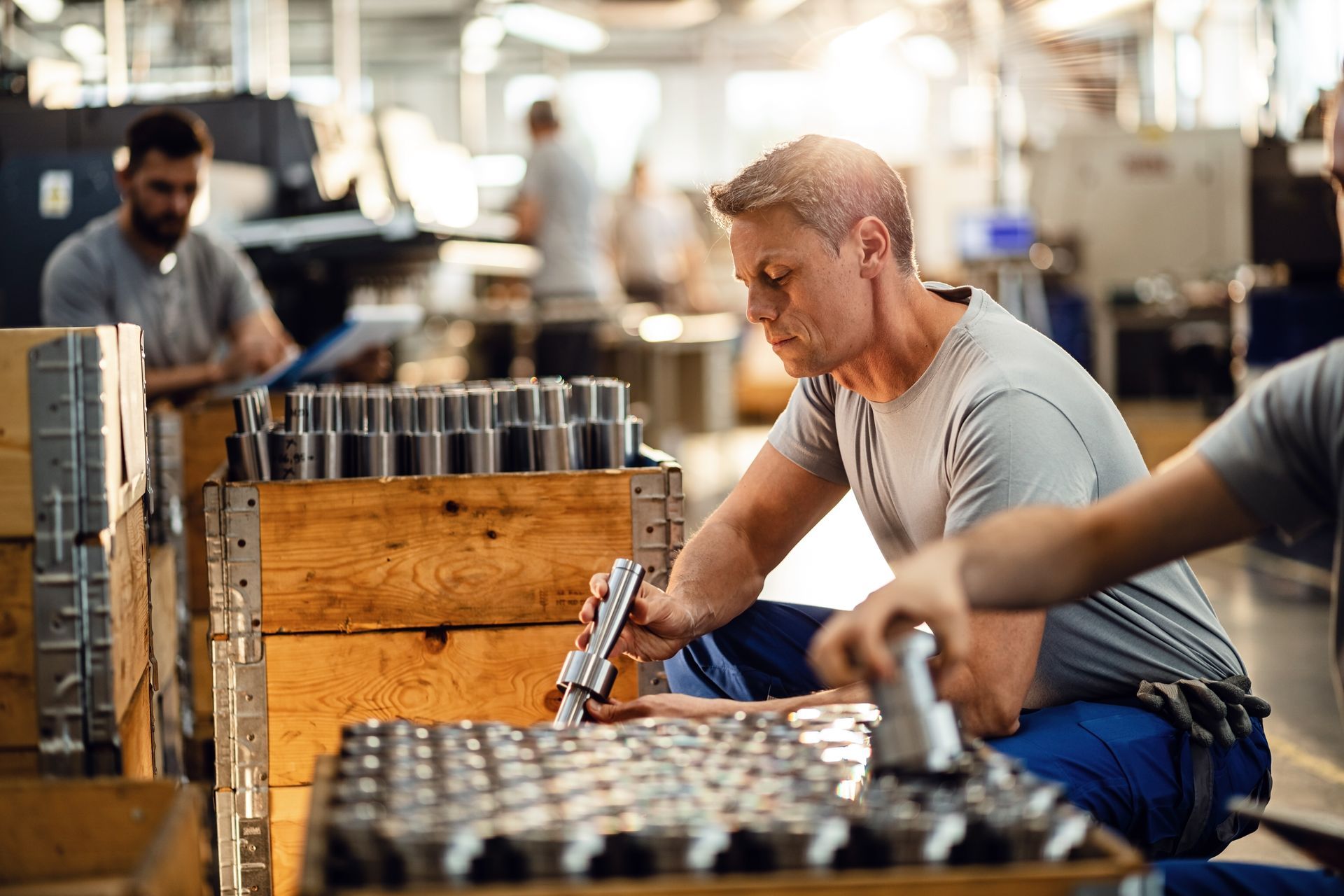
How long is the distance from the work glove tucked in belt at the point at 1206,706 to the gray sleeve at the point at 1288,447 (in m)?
0.67

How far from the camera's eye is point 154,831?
1406 mm

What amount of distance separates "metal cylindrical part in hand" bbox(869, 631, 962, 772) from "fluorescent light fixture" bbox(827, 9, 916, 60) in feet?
36.3

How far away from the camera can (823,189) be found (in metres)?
2.14

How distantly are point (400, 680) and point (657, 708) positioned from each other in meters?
0.60

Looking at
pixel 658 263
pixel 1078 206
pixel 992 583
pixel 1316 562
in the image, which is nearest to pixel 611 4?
pixel 658 263

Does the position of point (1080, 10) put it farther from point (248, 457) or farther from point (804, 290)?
point (248, 457)

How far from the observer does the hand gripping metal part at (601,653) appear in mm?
1932

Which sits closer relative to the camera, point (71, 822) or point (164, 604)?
point (71, 822)

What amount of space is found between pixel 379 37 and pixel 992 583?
15610 millimetres

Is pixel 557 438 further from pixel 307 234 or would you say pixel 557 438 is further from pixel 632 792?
pixel 307 234

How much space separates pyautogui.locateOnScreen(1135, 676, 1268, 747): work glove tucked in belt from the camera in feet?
6.38

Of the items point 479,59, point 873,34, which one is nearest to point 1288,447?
point 873,34

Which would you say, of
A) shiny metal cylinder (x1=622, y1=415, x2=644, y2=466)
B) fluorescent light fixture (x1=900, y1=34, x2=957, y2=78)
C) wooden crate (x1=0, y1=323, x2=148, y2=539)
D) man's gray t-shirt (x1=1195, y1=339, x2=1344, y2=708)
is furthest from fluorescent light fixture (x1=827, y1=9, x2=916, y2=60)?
man's gray t-shirt (x1=1195, y1=339, x2=1344, y2=708)

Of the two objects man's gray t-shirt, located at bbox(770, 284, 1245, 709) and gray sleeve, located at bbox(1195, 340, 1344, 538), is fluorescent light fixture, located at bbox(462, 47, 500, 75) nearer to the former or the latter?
man's gray t-shirt, located at bbox(770, 284, 1245, 709)
